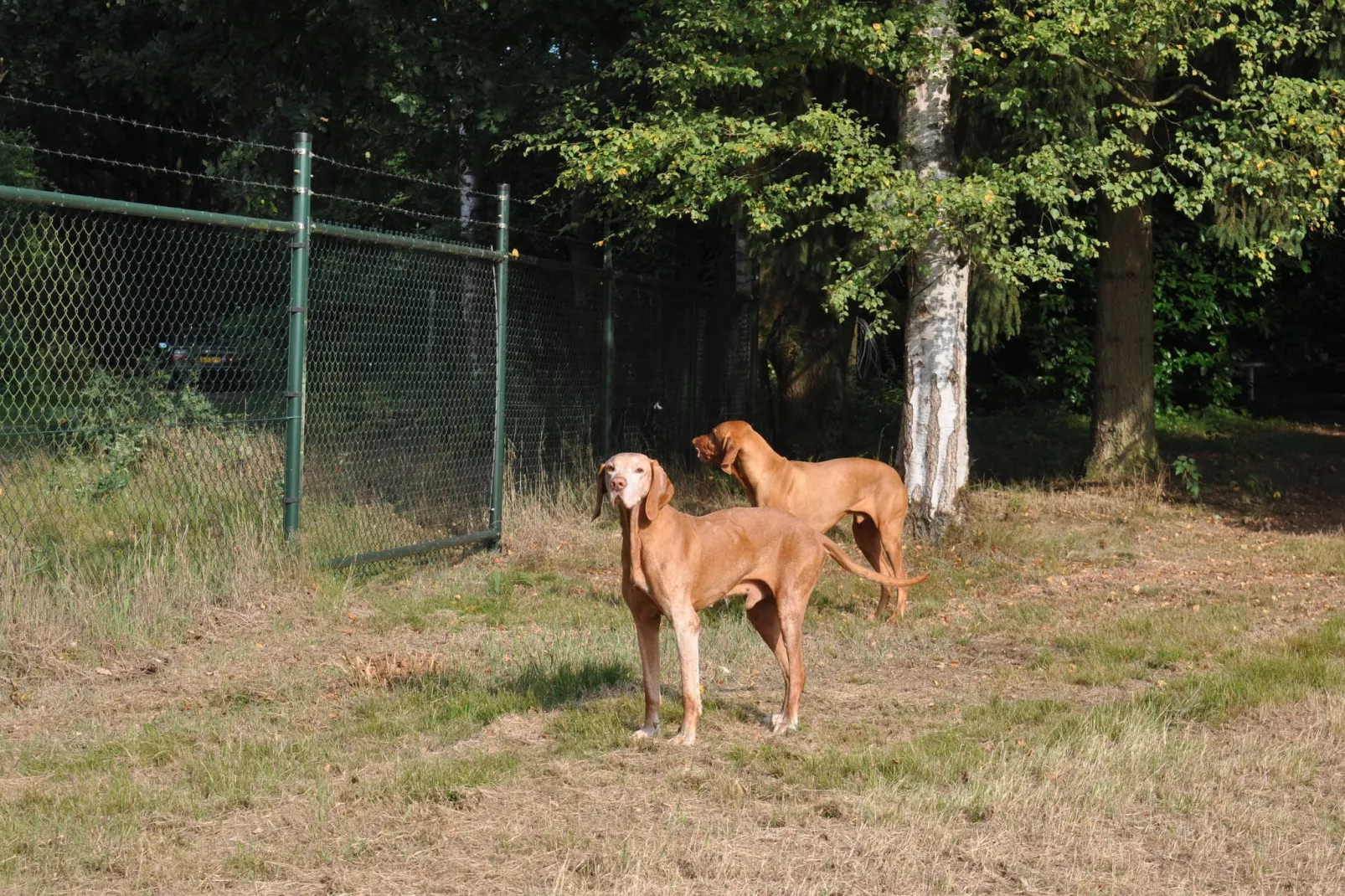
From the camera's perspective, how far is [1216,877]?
170 inches

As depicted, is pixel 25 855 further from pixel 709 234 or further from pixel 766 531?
pixel 709 234

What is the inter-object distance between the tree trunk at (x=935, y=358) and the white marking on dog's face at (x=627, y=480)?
19.4 ft

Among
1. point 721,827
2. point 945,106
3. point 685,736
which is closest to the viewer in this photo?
point 721,827

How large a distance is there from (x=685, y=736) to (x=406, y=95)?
9.09m

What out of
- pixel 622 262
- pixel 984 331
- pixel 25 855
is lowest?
pixel 25 855

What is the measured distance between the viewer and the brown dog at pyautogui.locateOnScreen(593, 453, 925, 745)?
18.2 ft

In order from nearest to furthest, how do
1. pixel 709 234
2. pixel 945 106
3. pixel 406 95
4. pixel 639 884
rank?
pixel 639 884 → pixel 945 106 → pixel 406 95 → pixel 709 234

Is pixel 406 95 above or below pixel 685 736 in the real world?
above

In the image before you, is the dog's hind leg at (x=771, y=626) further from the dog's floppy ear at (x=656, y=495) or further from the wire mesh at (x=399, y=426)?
the wire mesh at (x=399, y=426)

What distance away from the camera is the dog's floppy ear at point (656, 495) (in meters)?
5.50

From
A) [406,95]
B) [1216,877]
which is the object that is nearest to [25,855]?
[1216,877]

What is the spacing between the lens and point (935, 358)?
1107cm

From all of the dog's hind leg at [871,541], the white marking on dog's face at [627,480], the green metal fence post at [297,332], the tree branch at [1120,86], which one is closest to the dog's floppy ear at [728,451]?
the dog's hind leg at [871,541]

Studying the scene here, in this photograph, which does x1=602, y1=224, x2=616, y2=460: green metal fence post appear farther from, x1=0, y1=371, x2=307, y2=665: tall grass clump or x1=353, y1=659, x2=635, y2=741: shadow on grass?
x1=353, y1=659, x2=635, y2=741: shadow on grass
